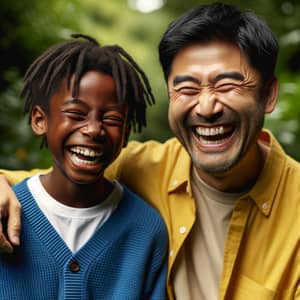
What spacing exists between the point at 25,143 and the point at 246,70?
2480mm

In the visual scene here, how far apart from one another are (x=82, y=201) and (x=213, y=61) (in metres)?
0.70

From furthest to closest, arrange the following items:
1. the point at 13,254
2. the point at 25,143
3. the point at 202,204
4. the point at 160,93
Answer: the point at 160,93 → the point at 25,143 → the point at 202,204 → the point at 13,254

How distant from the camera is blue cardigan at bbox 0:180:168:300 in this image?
2111mm

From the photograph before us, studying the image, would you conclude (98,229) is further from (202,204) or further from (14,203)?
(202,204)

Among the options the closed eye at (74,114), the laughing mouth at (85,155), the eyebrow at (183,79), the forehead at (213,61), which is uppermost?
the forehead at (213,61)

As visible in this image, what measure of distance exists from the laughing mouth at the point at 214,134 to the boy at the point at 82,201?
0.25 meters

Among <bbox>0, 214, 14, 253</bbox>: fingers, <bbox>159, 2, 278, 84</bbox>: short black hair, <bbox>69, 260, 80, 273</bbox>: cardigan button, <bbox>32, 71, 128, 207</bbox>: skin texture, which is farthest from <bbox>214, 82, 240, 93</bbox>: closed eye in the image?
<bbox>0, 214, 14, 253</bbox>: fingers

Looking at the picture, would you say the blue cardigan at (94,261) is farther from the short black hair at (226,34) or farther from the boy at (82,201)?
the short black hair at (226,34)

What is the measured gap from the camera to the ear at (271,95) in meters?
2.50

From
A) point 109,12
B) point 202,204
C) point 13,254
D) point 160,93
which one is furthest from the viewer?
point 109,12

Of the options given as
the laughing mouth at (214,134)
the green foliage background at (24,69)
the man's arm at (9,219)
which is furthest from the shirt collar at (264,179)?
the green foliage background at (24,69)

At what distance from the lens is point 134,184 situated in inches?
103

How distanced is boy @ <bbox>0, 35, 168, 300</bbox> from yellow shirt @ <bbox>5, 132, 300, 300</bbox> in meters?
0.21

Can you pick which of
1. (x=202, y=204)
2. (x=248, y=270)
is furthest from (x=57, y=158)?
(x=248, y=270)
